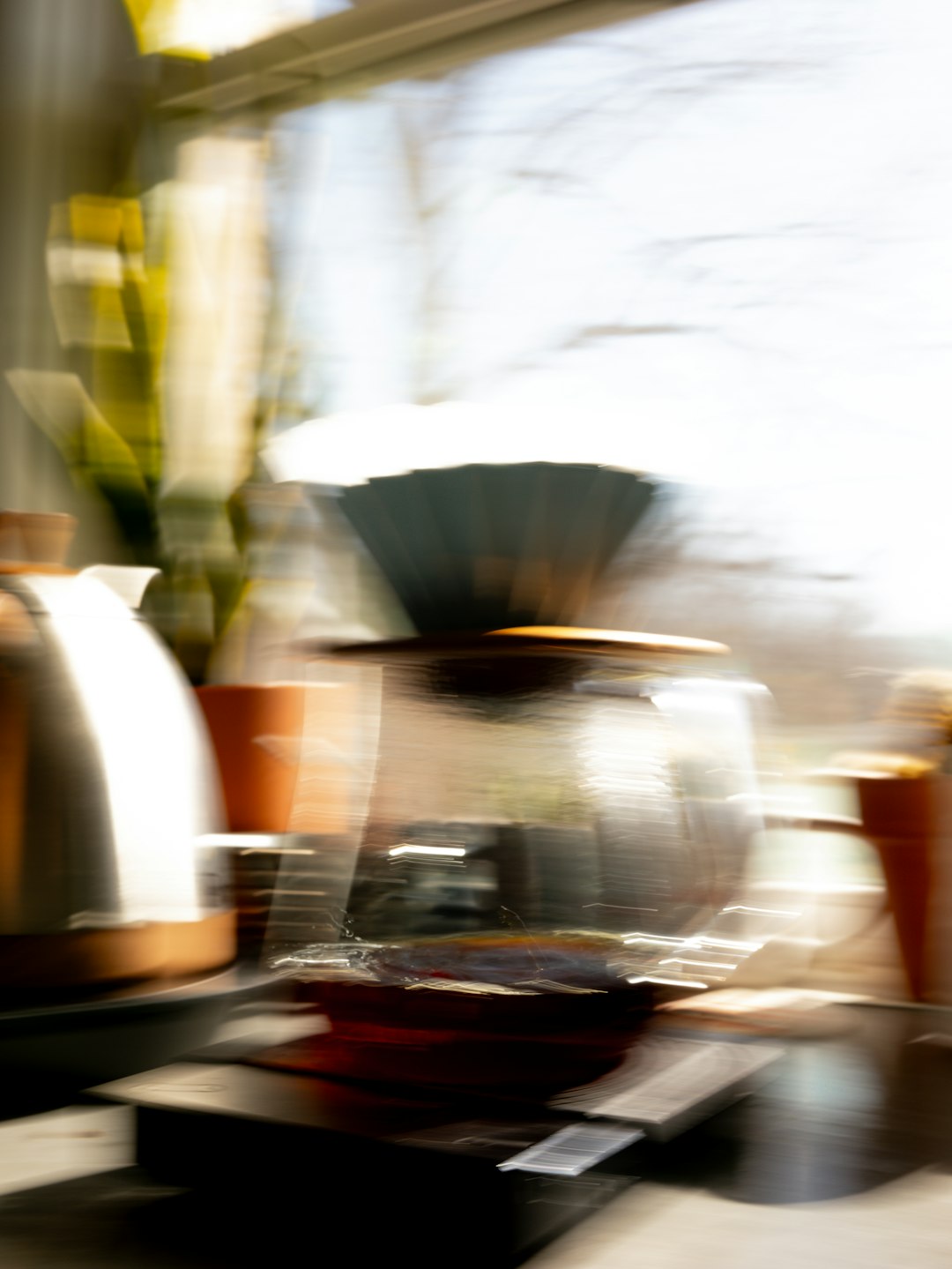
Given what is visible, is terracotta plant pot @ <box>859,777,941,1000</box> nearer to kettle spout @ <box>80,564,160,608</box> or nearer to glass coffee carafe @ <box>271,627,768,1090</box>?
glass coffee carafe @ <box>271,627,768,1090</box>

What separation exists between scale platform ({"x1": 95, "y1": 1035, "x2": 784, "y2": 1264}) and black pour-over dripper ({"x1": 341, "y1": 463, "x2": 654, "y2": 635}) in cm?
22

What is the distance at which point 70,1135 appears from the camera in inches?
20.7

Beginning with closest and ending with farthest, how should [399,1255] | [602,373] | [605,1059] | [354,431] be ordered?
1. [399,1255]
2. [605,1059]
3. [354,431]
4. [602,373]

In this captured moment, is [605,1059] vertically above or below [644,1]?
below

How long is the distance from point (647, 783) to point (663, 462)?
7.4 inches

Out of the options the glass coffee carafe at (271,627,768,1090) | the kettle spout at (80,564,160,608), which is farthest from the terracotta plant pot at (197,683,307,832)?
the glass coffee carafe at (271,627,768,1090)

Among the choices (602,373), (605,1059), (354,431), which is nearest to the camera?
(605,1059)

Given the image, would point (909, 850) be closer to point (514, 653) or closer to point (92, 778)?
point (514, 653)

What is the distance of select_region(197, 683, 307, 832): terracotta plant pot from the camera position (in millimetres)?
945

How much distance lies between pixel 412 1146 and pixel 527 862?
0.23 m

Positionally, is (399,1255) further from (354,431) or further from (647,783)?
(354,431)

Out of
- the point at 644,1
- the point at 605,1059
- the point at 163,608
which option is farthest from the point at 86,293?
the point at 605,1059

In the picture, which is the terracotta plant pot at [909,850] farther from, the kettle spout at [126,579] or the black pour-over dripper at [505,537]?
the kettle spout at [126,579]

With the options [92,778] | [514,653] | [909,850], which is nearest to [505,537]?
[514,653]
